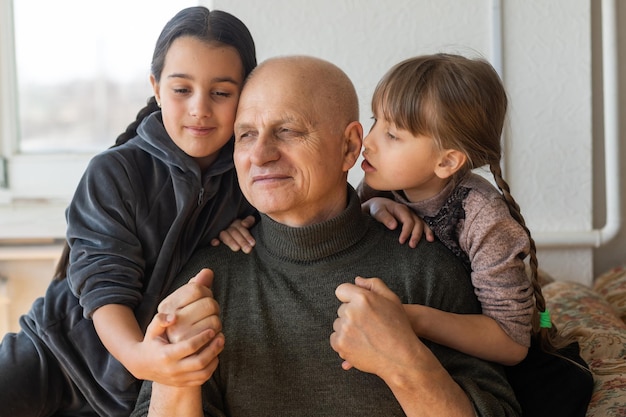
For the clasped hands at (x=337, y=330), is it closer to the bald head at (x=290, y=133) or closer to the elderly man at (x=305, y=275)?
the elderly man at (x=305, y=275)

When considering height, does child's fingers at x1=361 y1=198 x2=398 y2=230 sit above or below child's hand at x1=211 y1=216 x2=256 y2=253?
above

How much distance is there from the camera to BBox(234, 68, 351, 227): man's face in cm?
170

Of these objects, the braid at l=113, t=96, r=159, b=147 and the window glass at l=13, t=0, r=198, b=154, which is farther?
the window glass at l=13, t=0, r=198, b=154

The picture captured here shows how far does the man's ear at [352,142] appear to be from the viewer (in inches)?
70.6

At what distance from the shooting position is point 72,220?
1763 mm

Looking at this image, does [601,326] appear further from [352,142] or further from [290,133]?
[290,133]

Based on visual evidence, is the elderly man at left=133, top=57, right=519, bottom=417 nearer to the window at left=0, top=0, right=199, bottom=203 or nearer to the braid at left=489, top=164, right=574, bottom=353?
the braid at left=489, top=164, right=574, bottom=353

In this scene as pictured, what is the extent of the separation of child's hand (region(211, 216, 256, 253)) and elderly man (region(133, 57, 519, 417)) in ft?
0.06

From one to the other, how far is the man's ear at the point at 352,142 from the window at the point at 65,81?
5.59ft

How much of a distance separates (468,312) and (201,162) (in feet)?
2.29

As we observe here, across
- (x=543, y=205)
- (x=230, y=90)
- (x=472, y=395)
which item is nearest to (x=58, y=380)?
(x=230, y=90)

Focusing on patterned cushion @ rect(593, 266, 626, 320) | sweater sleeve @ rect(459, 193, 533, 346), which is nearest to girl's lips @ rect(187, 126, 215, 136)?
sweater sleeve @ rect(459, 193, 533, 346)

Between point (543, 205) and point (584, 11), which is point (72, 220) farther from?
point (584, 11)

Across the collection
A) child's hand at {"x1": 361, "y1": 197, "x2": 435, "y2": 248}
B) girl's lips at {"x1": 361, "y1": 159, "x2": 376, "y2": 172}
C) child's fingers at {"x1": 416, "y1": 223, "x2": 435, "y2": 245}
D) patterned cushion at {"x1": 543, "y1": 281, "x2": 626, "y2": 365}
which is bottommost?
patterned cushion at {"x1": 543, "y1": 281, "x2": 626, "y2": 365}
